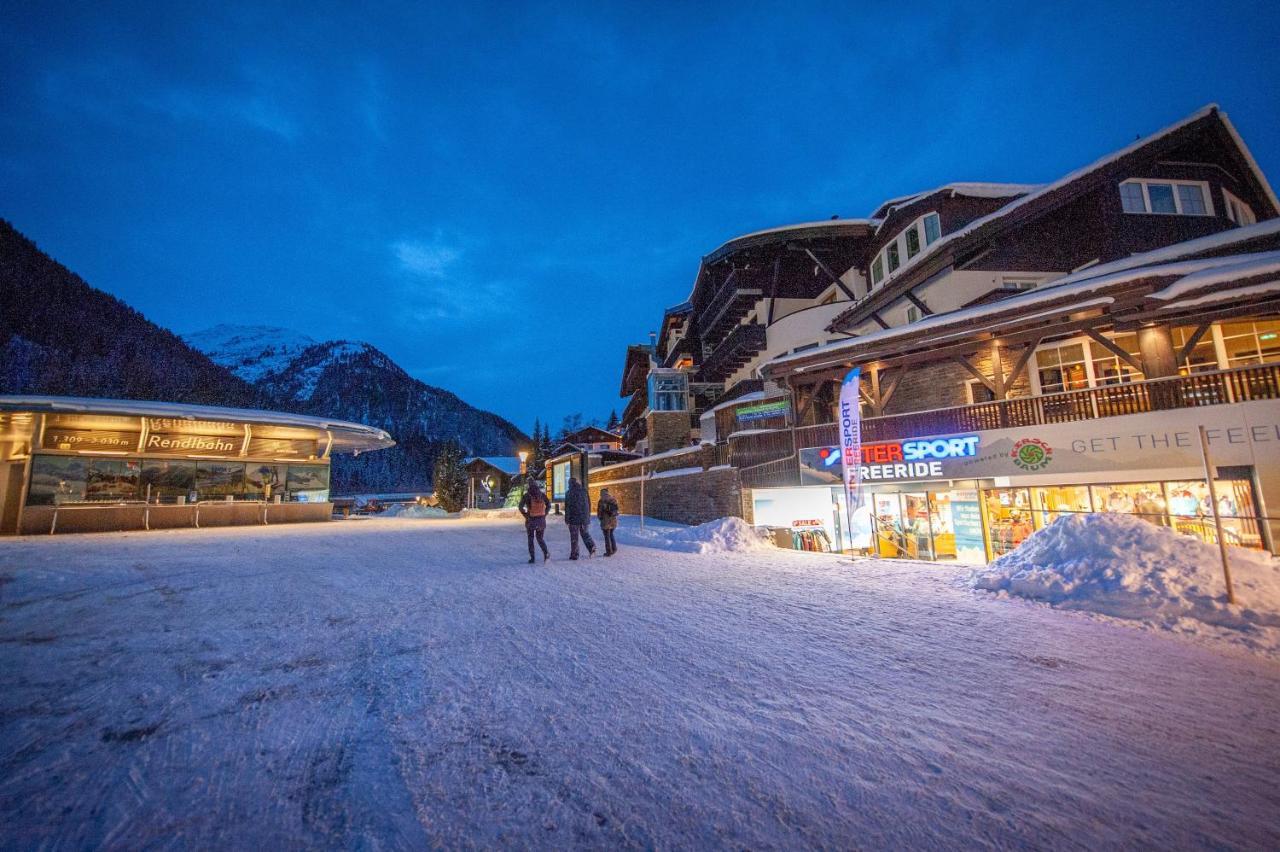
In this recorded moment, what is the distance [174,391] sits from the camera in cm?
5038

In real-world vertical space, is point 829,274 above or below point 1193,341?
above

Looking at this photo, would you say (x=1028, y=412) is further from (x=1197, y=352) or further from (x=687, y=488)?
(x=687, y=488)

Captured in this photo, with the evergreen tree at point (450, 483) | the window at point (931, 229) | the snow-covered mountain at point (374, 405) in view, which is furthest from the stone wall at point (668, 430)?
the snow-covered mountain at point (374, 405)

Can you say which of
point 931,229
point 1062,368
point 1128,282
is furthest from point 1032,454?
point 931,229

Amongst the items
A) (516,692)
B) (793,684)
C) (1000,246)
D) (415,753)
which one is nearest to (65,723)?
(415,753)

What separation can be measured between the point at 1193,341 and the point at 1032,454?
4.27 m

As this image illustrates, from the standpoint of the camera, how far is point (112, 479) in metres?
16.8

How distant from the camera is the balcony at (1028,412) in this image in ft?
36.2

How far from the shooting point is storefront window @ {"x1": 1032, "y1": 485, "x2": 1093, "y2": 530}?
12672 mm

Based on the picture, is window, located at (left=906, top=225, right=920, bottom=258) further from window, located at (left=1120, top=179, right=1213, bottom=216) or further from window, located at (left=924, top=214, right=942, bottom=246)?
window, located at (left=1120, top=179, right=1213, bottom=216)

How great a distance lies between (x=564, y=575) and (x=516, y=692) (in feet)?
16.5

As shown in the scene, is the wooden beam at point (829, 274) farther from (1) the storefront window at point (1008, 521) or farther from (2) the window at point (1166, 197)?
(1) the storefront window at point (1008, 521)

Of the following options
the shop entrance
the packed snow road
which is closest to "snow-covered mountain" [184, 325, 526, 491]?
the shop entrance

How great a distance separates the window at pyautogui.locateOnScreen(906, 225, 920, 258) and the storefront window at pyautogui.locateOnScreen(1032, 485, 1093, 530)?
1045 cm
